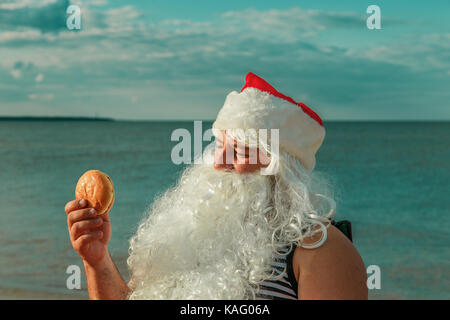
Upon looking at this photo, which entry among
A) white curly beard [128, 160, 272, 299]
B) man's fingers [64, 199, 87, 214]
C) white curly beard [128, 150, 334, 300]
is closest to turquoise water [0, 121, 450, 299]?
white curly beard [128, 150, 334, 300]

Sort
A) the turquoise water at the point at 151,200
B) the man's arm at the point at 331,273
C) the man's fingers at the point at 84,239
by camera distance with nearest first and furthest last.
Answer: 1. the man's arm at the point at 331,273
2. the man's fingers at the point at 84,239
3. the turquoise water at the point at 151,200

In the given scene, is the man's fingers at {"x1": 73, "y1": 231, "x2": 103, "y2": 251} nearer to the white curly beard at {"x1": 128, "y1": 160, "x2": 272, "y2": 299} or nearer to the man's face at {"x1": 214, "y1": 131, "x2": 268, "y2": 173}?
the white curly beard at {"x1": 128, "y1": 160, "x2": 272, "y2": 299}

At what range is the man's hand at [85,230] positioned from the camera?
6.88 feet

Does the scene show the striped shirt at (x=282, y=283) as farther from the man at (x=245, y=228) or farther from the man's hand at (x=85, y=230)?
the man's hand at (x=85, y=230)

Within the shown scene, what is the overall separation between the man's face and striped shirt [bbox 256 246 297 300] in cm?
40

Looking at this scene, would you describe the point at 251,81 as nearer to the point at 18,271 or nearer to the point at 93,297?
the point at 93,297

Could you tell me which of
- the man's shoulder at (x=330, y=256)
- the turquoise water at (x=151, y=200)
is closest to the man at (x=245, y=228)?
the man's shoulder at (x=330, y=256)

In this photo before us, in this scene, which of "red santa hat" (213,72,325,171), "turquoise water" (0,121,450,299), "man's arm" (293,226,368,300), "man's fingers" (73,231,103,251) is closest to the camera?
"man's arm" (293,226,368,300)

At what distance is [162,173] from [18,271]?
18.6m

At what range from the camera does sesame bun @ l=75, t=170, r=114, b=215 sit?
214cm

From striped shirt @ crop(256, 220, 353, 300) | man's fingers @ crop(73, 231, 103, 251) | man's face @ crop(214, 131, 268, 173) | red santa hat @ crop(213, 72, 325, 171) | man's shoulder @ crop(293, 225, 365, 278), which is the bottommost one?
striped shirt @ crop(256, 220, 353, 300)

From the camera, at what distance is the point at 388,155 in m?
39.5

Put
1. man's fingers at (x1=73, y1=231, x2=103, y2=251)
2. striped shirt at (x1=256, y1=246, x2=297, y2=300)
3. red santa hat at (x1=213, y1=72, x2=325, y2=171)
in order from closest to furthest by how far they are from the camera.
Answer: striped shirt at (x1=256, y1=246, x2=297, y2=300) < man's fingers at (x1=73, y1=231, x2=103, y2=251) < red santa hat at (x1=213, y1=72, x2=325, y2=171)
